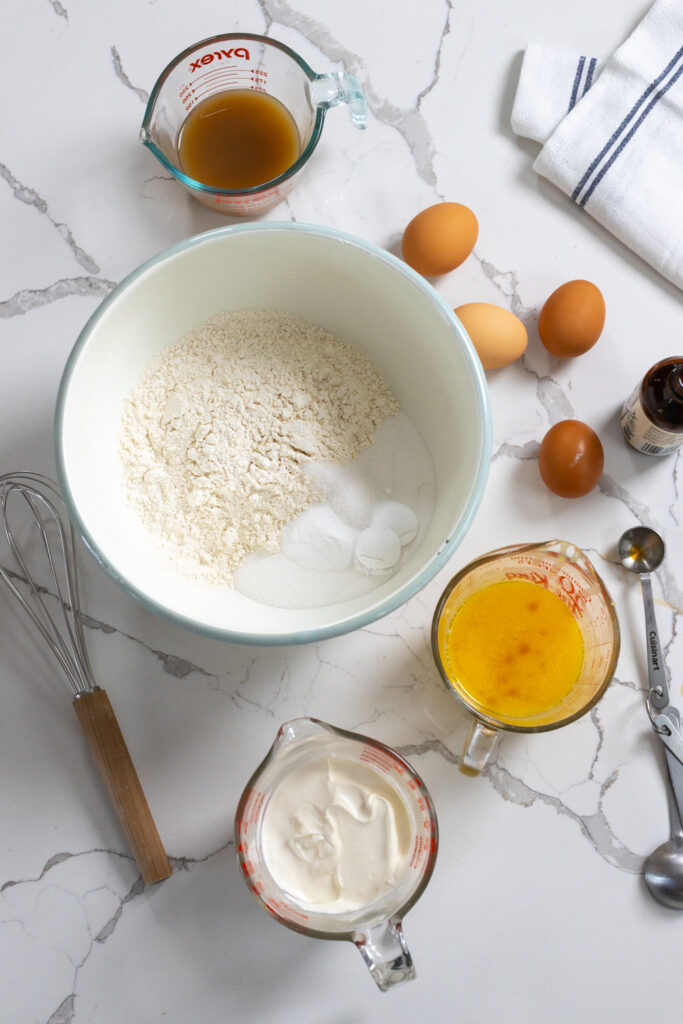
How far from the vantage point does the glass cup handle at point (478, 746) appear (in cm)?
95

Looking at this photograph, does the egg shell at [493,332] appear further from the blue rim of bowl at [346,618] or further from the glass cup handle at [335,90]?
the glass cup handle at [335,90]

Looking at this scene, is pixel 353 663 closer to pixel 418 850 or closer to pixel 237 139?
pixel 418 850

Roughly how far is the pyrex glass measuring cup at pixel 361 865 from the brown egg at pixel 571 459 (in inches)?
15.4

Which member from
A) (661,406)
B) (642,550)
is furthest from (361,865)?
(661,406)

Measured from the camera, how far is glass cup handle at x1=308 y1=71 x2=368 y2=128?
0.95m

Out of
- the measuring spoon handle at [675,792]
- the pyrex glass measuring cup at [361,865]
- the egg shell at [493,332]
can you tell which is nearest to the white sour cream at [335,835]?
the pyrex glass measuring cup at [361,865]

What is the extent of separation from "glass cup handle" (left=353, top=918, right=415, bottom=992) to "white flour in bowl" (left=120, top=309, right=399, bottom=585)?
410mm

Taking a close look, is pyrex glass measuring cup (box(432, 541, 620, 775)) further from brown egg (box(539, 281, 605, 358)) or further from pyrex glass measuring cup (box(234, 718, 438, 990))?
brown egg (box(539, 281, 605, 358))

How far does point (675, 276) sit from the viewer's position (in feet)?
3.43

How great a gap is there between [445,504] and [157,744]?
0.47 meters

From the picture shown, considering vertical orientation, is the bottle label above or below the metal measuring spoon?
above

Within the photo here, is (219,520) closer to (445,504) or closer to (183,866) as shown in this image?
(445,504)

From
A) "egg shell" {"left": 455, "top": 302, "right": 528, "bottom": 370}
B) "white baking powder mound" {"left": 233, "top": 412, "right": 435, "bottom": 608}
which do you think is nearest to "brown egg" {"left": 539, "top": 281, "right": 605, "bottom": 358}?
"egg shell" {"left": 455, "top": 302, "right": 528, "bottom": 370}

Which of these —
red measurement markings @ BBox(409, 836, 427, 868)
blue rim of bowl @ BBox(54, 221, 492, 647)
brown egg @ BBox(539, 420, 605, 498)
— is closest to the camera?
blue rim of bowl @ BBox(54, 221, 492, 647)
